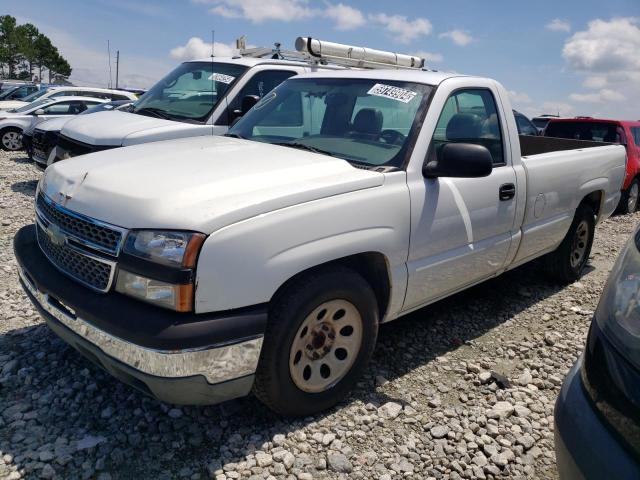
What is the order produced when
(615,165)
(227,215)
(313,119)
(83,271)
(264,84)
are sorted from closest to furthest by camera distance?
(227,215) < (83,271) < (313,119) < (615,165) < (264,84)

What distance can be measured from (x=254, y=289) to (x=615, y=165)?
4.52 metres

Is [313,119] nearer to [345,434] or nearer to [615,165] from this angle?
[345,434]

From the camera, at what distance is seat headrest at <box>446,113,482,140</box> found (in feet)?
11.6

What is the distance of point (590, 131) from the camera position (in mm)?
9125

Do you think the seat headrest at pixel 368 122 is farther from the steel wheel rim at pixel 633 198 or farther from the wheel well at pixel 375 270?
the steel wheel rim at pixel 633 198

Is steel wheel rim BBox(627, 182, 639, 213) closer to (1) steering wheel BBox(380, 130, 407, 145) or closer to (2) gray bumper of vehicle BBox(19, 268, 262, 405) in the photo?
(1) steering wheel BBox(380, 130, 407, 145)

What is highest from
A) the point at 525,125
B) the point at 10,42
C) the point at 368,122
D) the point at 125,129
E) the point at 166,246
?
the point at 10,42

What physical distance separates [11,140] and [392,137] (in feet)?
41.0

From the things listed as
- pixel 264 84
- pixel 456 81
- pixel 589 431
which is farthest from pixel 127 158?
pixel 264 84

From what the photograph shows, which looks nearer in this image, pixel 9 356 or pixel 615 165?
pixel 9 356

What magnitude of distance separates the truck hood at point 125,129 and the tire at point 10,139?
24.5 feet

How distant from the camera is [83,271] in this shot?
2551 millimetres

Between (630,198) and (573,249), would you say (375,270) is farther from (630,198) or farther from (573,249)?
(630,198)

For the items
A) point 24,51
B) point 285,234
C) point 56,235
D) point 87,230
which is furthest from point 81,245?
point 24,51
